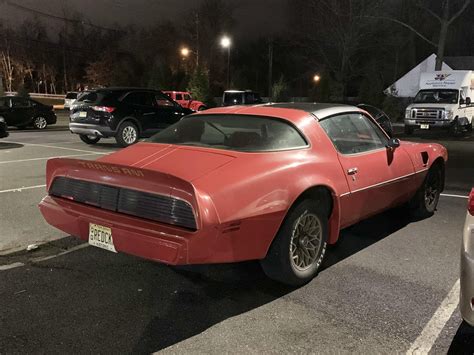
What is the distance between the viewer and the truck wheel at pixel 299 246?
3.54 meters

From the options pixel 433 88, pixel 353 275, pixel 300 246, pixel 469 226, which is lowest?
pixel 353 275

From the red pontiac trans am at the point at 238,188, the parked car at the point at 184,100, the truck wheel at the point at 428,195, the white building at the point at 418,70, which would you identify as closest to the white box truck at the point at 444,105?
the parked car at the point at 184,100

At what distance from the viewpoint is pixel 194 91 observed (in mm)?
35844

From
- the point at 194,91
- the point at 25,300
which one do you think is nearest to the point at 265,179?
the point at 25,300

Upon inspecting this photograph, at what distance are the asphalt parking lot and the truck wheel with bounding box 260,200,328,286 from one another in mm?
148

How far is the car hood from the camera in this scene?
3.42 meters

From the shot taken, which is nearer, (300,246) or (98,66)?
(300,246)

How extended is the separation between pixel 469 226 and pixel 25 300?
3081 millimetres

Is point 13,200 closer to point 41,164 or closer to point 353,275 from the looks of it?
point 41,164

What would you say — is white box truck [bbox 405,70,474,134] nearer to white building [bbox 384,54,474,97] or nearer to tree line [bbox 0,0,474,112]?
tree line [bbox 0,0,474,112]

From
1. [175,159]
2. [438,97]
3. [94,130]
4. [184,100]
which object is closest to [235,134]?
[175,159]

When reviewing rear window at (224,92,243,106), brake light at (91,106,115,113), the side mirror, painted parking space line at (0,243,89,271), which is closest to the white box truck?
rear window at (224,92,243,106)

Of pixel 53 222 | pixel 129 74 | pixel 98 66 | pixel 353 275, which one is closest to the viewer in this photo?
pixel 53 222

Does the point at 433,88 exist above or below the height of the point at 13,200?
above
